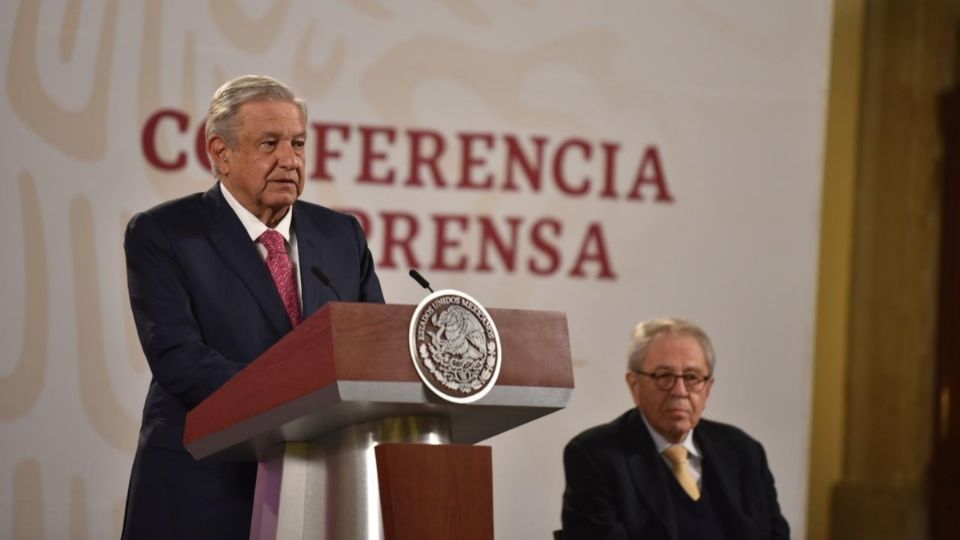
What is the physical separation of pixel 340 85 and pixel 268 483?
2.90 m

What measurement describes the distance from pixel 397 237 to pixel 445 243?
17 centimetres

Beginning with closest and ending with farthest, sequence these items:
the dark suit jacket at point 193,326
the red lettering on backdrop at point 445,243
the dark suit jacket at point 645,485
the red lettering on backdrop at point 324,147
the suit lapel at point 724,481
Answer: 1. the dark suit jacket at point 193,326
2. the dark suit jacket at point 645,485
3. the suit lapel at point 724,481
4. the red lettering on backdrop at point 324,147
5. the red lettering on backdrop at point 445,243

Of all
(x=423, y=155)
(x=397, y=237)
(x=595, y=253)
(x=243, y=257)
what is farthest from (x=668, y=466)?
(x=243, y=257)

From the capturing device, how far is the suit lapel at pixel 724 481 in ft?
12.9

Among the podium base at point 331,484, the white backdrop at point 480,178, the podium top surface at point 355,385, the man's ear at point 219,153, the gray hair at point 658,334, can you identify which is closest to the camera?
the podium top surface at point 355,385

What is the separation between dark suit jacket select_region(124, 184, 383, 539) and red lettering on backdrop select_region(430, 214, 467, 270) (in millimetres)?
2527

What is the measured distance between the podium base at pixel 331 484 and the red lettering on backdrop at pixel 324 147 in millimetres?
2793

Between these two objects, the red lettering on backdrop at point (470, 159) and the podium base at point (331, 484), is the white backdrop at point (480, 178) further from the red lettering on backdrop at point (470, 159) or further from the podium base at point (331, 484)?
the podium base at point (331, 484)

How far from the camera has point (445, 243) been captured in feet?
16.7

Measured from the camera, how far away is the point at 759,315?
531cm

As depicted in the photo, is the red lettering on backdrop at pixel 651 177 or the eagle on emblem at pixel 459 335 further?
the red lettering on backdrop at pixel 651 177

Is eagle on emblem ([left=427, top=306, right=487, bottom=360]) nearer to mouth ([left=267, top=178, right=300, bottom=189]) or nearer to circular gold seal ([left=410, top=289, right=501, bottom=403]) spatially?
circular gold seal ([left=410, top=289, right=501, bottom=403])

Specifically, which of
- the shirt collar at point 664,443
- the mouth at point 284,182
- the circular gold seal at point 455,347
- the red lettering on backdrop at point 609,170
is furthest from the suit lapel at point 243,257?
the red lettering on backdrop at point 609,170

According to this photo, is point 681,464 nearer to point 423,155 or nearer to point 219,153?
point 423,155
